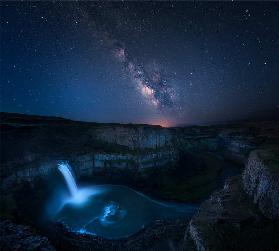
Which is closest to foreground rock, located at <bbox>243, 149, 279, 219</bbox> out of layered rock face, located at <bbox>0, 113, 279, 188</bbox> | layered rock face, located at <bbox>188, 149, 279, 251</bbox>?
layered rock face, located at <bbox>188, 149, 279, 251</bbox>

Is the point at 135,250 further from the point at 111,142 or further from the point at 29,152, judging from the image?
the point at 111,142

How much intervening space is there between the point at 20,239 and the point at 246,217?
19.1 metres

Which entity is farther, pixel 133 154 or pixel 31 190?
pixel 133 154

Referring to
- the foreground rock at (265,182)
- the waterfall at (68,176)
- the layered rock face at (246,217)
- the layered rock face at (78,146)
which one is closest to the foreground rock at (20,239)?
the layered rock face at (78,146)

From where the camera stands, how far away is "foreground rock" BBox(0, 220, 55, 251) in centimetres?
2125

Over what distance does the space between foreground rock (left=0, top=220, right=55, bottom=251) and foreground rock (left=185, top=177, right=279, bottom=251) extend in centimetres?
1232

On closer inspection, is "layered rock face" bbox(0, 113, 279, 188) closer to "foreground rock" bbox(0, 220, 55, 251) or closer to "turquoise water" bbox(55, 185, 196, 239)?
"turquoise water" bbox(55, 185, 196, 239)

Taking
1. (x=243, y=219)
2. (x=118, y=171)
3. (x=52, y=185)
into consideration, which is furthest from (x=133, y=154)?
(x=243, y=219)

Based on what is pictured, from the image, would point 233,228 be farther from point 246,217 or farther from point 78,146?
point 78,146

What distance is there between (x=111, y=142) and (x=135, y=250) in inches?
1171

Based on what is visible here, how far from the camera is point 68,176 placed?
1654 inches

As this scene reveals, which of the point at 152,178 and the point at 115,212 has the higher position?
the point at 152,178

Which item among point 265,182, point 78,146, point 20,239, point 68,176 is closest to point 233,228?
point 265,182

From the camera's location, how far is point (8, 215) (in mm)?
26859
